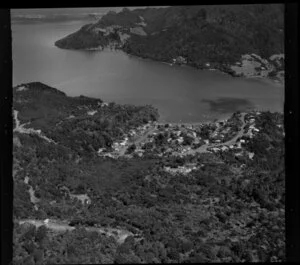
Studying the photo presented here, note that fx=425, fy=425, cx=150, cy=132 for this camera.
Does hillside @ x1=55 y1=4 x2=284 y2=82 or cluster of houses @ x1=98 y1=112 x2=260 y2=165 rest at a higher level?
hillside @ x1=55 y1=4 x2=284 y2=82

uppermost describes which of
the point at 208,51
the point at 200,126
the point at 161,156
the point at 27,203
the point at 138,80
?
the point at 208,51

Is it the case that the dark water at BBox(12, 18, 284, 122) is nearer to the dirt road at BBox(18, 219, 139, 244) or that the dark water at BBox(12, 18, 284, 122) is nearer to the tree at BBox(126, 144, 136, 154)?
the tree at BBox(126, 144, 136, 154)

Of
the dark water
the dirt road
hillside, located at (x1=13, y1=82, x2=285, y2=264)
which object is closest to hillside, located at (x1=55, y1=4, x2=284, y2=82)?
the dark water

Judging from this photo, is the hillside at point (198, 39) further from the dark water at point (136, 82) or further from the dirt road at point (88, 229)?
the dirt road at point (88, 229)
